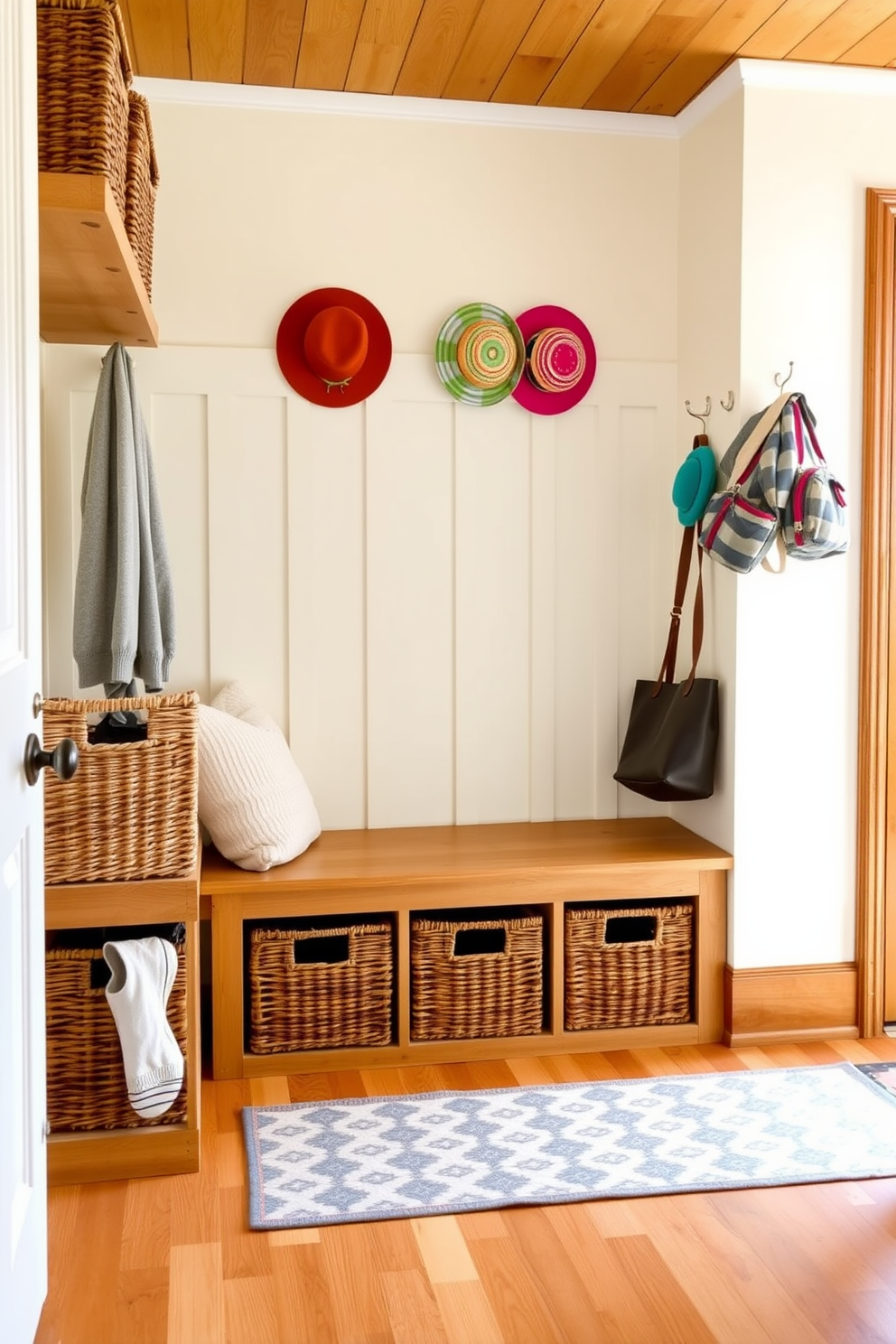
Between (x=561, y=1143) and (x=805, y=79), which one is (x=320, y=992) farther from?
(x=805, y=79)

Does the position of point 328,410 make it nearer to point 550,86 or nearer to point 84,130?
point 550,86

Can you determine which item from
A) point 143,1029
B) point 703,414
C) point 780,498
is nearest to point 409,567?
point 703,414

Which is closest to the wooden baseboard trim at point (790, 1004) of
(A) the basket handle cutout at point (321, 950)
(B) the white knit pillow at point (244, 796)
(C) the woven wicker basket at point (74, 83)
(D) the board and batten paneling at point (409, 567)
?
(D) the board and batten paneling at point (409, 567)

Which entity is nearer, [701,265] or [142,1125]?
[142,1125]

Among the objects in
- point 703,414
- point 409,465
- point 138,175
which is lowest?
point 409,465

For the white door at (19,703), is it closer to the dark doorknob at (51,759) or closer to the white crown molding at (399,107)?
the dark doorknob at (51,759)

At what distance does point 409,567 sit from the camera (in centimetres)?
331

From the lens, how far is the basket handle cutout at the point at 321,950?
3.01 meters

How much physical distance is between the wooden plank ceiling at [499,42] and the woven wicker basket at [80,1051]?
2015mm

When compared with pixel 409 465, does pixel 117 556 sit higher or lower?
lower

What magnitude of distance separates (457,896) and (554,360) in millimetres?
1432

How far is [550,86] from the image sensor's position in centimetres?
313

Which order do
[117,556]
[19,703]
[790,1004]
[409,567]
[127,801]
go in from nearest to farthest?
[19,703] → [127,801] → [117,556] → [790,1004] → [409,567]

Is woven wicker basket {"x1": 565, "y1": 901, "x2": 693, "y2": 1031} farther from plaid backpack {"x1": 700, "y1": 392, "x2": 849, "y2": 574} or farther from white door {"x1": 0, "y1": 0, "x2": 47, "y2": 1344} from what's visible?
white door {"x1": 0, "y1": 0, "x2": 47, "y2": 1344}
